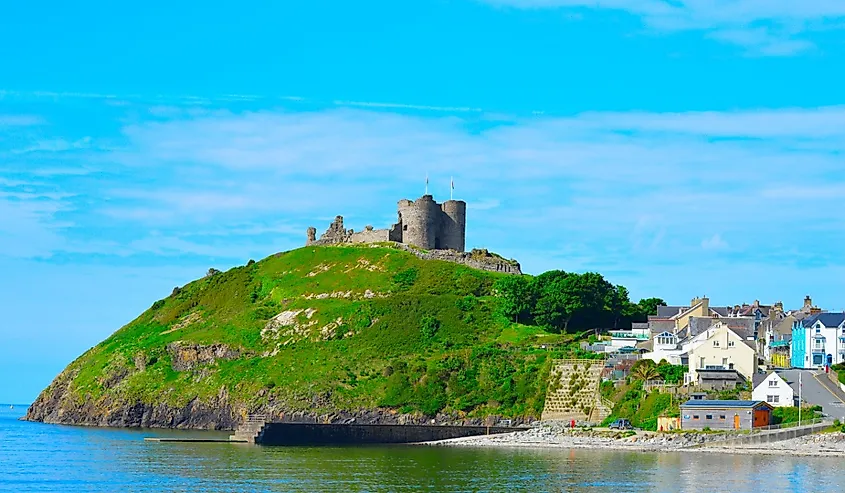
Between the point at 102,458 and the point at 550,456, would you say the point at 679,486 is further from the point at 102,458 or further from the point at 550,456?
the point at 102,458

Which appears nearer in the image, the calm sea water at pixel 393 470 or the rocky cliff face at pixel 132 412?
the calm sea water at pixel 393 470

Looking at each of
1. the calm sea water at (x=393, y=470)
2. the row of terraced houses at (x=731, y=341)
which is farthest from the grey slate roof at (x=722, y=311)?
the calm sea water at (x=393, y=470)

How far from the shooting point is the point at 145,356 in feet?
445

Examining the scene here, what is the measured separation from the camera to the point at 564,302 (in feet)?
427

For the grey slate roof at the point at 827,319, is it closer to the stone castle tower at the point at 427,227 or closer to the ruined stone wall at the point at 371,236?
the stone castle tower at the point at 427,227

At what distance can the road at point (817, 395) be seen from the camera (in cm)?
9112

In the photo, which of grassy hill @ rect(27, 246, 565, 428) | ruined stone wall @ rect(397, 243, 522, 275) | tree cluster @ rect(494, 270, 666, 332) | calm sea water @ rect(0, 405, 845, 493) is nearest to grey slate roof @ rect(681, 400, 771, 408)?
calm sea water @ rect(0, 405, 845, 493)

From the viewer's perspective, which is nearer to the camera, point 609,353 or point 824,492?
point 824,492

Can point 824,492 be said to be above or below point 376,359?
below

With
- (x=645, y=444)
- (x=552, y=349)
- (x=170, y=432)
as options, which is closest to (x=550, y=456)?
(x=645, y=444)

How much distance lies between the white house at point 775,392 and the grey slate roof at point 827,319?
1705 centimetres

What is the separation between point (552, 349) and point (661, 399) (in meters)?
22.5

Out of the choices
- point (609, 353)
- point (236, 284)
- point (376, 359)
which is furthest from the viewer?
point (236, 284)

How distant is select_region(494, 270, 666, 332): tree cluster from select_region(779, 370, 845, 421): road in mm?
33227
